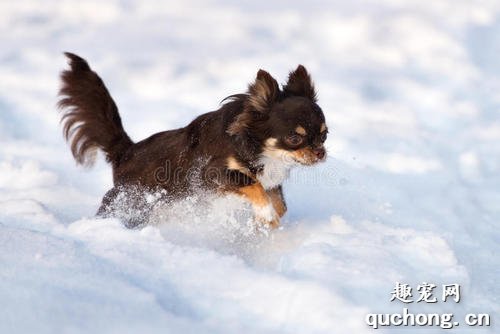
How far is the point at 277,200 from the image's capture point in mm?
5699

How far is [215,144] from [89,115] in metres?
1.46

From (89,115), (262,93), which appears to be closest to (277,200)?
(262,93)

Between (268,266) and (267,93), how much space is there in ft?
4.94

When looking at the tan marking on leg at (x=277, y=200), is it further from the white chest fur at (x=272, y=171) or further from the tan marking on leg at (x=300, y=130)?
the tan marking on leg at (x=300, y=130)

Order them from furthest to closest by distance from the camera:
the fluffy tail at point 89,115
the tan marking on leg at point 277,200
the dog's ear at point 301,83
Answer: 1. the fluffy tail at point 89,115
2. the tan marking on leg at point 277,200
3. the dog's ear at point 301,83

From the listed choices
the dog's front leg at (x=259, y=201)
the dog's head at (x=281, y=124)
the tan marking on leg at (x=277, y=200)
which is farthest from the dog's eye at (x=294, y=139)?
the tan marking on leg at (x=277, y=200)

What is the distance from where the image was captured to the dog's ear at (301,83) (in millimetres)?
5543

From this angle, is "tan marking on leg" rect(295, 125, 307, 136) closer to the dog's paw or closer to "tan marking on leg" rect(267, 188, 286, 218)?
the dog's paw

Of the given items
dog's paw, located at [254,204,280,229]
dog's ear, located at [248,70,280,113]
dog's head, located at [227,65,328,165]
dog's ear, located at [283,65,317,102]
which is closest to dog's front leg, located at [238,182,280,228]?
dog's paw, located at [254,204,280,229]

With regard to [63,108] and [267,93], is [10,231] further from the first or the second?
[63,108]

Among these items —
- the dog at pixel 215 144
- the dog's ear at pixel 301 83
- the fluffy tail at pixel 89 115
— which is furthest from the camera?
the fluffy tail at pixel 89 115

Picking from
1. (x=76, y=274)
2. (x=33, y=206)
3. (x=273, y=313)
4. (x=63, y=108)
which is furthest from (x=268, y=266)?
(x=63, y=108)

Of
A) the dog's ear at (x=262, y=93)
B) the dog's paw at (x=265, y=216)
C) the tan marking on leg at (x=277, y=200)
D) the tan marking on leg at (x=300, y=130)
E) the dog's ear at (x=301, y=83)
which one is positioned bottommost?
the dog's paw at (x=265, y=216)

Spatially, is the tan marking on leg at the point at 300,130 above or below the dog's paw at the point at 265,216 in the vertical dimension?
above
